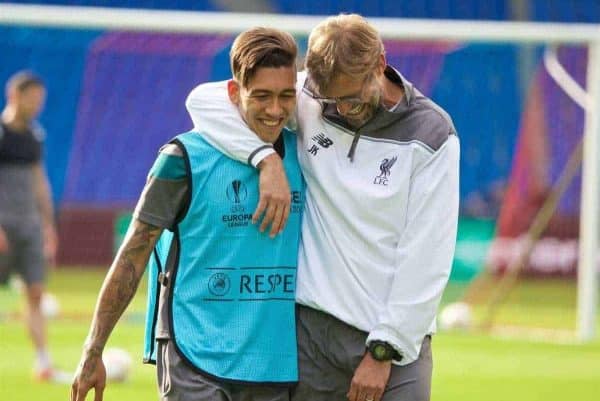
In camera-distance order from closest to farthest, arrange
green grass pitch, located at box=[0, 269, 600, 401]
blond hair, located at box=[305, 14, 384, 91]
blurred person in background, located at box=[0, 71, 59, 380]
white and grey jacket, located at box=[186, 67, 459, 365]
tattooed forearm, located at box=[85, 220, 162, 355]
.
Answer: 1. blond hair, located at box=[305, 14, 384, 91]
2. white and grey jacket, located at box=[186, 67, 459, 365]
3. tattooed forearm, located at box=[85, 220, 162, 355]
4. green grass pitch, located at box=[0, 269, 600, 401]
5. blurred person in background, located at box=[0, 71, 59, 380]

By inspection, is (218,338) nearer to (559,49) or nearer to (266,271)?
(266,271)

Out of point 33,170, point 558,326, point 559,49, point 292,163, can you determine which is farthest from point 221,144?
point 559,49

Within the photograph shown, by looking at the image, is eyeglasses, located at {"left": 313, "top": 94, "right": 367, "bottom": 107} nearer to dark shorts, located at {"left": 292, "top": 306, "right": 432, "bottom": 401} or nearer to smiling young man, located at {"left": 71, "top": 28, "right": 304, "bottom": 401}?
smiling young man, located at {"left": 71, "top": 28, "right": 304, "bottom": 401}

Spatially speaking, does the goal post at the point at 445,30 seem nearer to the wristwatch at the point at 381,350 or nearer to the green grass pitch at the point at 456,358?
the green grass pitch at the point at 456,358

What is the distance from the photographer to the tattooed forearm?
482 cm

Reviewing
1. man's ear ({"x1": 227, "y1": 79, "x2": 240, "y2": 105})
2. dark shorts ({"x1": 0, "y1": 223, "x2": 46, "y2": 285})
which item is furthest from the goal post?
man's ear ({"x1": 227, "y1": 79, "x2": 240, "y2": 105})

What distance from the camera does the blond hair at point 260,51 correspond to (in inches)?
185

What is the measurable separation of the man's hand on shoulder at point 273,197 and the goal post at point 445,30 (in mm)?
9684

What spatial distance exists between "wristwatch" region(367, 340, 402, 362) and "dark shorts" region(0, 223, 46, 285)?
7.37 metres

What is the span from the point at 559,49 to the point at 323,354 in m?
16.0

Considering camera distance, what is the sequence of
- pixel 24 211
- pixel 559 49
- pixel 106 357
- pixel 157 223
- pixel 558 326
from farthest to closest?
1. pixel 559 49
2. pixel 558 326
3. pixel 24 211
4. pixel 106 357
5. pixel 157 223

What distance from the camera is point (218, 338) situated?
4.78 m

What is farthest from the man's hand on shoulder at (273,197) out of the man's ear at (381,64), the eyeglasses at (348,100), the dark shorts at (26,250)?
the dark shorts at (26,250)

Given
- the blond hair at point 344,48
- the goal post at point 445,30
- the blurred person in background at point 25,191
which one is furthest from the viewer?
the goal post at point 445,30
